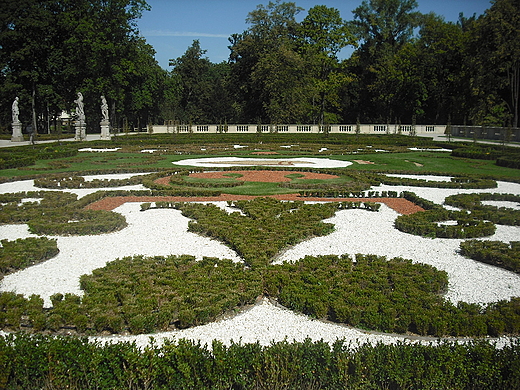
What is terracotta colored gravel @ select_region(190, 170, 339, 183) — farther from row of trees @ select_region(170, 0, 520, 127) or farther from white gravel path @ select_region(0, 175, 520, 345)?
row of trees @ select_region(170, 0, 520, 127)

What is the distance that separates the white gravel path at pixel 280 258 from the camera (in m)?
6.07

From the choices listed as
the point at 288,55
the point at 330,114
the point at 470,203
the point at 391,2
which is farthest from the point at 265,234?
the point at 391,2

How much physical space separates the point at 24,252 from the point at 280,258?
15.4 ft

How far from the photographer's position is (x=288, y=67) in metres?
55.8

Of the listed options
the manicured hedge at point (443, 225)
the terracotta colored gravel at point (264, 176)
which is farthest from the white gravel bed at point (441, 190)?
the manicured hedge at point (443, 225)

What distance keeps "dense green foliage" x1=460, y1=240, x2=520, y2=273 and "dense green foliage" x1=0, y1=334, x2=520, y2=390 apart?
4.37 meters

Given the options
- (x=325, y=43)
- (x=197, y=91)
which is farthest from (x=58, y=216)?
(x=197, y=91)

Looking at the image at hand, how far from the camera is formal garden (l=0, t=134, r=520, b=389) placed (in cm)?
459

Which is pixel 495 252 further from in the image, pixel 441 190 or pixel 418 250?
pixel 441 190

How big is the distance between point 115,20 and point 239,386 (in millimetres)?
54246

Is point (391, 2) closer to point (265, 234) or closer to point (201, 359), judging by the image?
point (265, 234)

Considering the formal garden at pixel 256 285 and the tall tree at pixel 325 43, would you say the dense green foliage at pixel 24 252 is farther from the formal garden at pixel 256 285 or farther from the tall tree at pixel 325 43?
the tall tree at pixel 325 43

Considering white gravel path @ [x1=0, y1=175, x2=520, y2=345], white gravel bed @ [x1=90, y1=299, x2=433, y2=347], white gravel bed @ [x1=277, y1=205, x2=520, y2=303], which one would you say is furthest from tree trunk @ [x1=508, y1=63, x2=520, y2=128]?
white gravel bed @ [x1=90, y1=299, x2=433, y2=347]

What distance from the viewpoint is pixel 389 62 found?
61.5 meters
